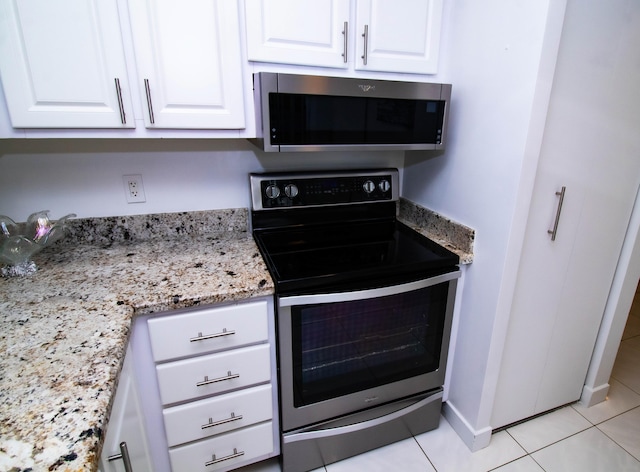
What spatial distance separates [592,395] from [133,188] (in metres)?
2.35

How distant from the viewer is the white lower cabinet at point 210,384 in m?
1.07

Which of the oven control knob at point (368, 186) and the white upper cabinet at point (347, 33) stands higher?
the white upper cabinet at point (347, 33)

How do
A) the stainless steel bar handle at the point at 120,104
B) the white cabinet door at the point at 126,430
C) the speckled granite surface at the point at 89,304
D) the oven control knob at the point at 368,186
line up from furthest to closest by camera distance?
1. the oven control knob at the point at 368,186
2. the stainless steel bar handle at the point at 120,104
3. the white cabinet door at the point at 126,430
4. the speckled granite surface at the point at 89,304

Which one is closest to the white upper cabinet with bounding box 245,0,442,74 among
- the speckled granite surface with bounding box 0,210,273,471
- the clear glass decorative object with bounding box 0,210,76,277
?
the speckled granite surface with bounding box 0,210,273,471

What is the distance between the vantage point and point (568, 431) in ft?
5.19

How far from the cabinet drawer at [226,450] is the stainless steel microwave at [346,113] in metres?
1.03

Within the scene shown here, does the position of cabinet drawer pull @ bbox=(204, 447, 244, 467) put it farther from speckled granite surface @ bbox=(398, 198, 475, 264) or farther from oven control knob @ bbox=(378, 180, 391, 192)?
oven control knob @ bbox=(378, 180, 391, 192)

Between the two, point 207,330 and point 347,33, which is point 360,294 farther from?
point 347,33

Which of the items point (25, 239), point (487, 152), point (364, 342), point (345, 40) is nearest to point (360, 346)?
point (364, 342)

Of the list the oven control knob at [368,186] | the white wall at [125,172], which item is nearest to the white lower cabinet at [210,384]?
the white wall at [125,172]

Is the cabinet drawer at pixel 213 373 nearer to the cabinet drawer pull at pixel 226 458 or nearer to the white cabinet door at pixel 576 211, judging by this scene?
the cabinet drawer pull at pixel 226 458

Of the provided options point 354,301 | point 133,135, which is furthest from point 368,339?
point 133,135

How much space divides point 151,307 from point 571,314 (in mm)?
1644

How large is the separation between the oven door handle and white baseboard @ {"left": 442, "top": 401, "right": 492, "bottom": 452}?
2.30ft
